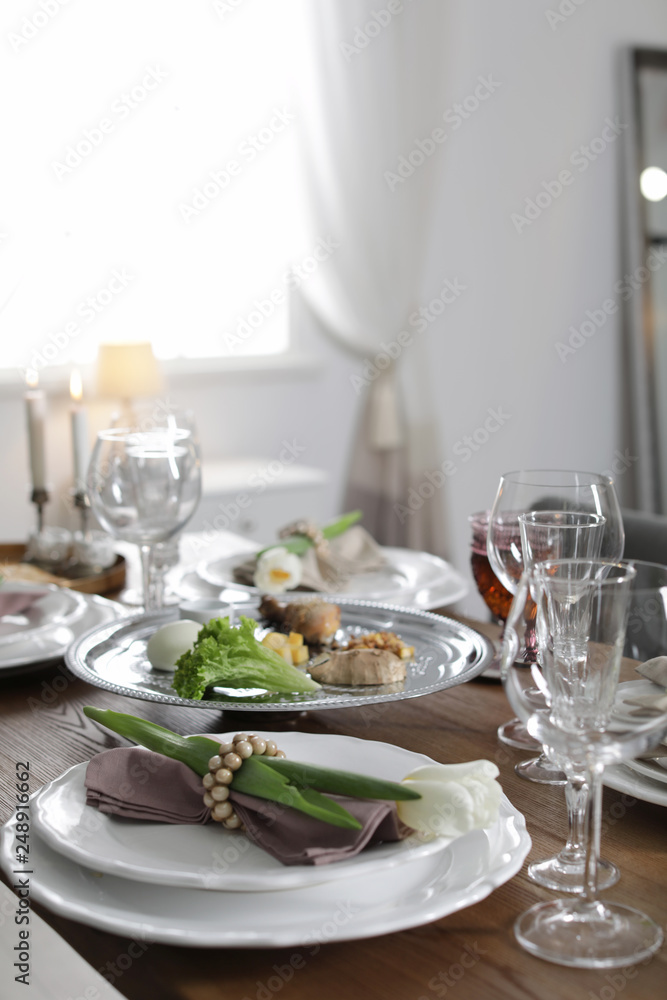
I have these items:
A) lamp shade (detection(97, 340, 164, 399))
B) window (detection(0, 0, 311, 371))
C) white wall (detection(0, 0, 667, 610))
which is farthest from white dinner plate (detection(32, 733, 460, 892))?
white wall (detection(0, 0, 667, 610))

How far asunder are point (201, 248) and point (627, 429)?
2081mm

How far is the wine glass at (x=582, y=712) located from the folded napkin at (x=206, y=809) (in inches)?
4.2

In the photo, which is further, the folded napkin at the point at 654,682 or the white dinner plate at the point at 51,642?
the white dinner plate at the point at 51,642

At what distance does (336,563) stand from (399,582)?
0.29ft

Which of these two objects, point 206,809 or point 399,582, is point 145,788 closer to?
→ point 206,809

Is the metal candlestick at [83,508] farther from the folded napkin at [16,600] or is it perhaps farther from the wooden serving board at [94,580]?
the folded napkin at [16,600]

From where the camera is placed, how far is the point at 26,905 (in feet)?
2.18

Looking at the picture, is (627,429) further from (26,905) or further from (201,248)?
(26,905)

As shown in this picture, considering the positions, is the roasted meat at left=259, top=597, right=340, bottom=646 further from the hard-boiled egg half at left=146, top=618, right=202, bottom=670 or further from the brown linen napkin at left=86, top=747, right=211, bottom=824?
the brown linen napkin at left=86, top=747, right=211, bottom=824

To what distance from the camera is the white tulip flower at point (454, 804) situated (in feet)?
2.01

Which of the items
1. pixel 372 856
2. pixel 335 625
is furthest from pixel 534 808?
pixel 335 625

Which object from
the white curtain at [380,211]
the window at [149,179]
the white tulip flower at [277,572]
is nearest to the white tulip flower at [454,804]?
the white tulip flower at [277,572]

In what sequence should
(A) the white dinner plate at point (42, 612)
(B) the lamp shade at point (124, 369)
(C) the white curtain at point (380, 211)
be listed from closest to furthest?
(A) the white dinner plate at point (42, 612) < (B) the lamp shade at point (124, 369) < (C) the white curtain at point (380, 211)

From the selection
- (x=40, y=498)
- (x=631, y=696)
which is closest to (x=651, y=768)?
(x=631, y=696)
